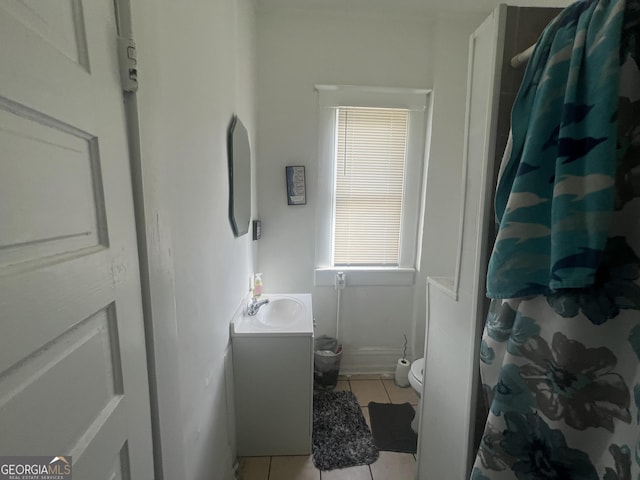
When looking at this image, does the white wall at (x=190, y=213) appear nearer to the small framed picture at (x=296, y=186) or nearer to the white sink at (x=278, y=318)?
the white sink at (x=278, y=318)

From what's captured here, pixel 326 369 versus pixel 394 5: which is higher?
pixel 394 5

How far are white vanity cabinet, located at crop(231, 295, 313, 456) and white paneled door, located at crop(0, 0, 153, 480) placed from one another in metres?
0.92

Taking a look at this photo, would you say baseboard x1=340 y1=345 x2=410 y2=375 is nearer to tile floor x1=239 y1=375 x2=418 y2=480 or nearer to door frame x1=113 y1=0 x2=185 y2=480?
tile floor x1=239 y1=375 x2=418 y2=480

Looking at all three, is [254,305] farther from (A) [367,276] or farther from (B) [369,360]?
(B) [369,360]

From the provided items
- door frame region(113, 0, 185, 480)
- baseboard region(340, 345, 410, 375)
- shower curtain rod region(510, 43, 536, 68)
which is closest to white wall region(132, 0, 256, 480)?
door frame region(113, 0, 185, 480)

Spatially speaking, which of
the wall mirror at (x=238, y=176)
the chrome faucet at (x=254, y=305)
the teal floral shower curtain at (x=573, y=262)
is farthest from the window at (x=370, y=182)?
the teal floral shower curtain at (x=573, y=262)

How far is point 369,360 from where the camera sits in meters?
2.45

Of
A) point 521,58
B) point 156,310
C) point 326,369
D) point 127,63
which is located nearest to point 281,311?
point 326,369

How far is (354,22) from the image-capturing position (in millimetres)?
2094

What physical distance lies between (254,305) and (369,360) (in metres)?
1.21

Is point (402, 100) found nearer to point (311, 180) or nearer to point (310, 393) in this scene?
point (311, 180)

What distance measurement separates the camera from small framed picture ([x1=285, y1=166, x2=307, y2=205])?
2.21 metres

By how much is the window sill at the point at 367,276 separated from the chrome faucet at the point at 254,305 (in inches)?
21.5

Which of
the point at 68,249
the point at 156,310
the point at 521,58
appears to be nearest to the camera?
the point at 68,249
